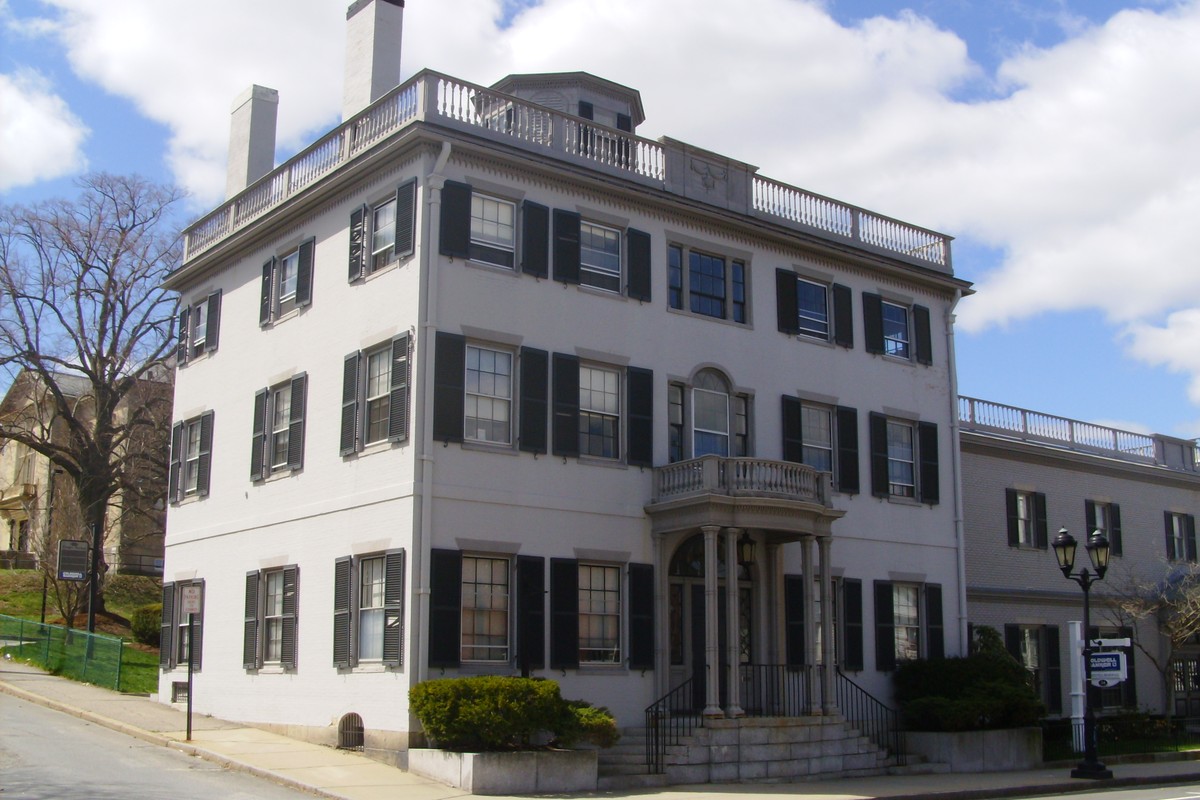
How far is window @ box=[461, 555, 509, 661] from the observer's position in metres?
21.6

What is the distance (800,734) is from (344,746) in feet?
26.6

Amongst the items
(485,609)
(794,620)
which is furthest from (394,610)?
(794,620)

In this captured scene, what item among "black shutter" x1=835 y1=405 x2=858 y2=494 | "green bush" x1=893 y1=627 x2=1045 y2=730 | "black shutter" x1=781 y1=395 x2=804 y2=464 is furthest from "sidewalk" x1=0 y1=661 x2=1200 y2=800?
"black shutter" x1=781 y1=395 x2=804 y2=464

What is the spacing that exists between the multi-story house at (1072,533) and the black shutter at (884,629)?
4925 mm

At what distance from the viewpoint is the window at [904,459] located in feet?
94.3

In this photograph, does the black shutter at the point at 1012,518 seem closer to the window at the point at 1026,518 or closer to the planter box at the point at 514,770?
the window at the point at 1026,518

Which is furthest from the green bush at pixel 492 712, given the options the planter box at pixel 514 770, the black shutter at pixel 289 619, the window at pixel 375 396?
the black shutter at pixel 289 619

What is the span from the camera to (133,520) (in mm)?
54562

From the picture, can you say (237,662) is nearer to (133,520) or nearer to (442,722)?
(442,722)

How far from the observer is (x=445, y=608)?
2111 centimetres

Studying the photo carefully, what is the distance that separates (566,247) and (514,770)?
9893 mm

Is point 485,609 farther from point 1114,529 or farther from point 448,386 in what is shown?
point 1114,529

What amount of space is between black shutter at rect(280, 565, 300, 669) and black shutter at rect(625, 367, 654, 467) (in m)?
6.87

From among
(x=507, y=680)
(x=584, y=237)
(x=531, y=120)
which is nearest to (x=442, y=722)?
(x=507, y=680)
